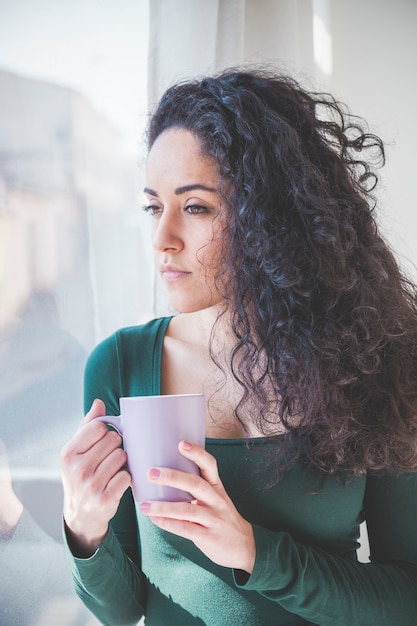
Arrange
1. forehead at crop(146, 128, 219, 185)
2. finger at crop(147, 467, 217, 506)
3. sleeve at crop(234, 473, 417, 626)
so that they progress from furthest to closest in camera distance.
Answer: forehead at crop(146, 128, 219, 185) < sleeve at crop(234, 473, 417, 626) < finger at crop(147, 467, 217, 506)

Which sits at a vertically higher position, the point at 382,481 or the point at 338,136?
the point at 338,136

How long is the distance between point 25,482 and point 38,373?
0.48 feet

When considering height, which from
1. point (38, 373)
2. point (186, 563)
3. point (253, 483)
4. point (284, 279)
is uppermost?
point (284, 279)

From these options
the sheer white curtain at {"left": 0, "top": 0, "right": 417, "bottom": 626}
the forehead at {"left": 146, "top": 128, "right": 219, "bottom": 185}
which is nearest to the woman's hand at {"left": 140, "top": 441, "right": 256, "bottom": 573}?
the sheer white curtain at {"left": 0, "top": 0, "right": 417, "bottom": 626}

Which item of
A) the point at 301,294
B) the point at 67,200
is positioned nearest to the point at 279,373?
the point at 301,294

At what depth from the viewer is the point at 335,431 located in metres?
0.85

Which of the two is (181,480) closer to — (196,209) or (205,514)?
(205,514)

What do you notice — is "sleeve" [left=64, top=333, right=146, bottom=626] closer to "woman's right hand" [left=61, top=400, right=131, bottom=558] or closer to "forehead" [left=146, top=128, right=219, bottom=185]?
"woman's right hand" [left=61, top=400, right=131, bottom=558]

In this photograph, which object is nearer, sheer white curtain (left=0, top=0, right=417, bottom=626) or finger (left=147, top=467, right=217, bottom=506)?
finger (left=147, top=467, right=217, bottom=506)

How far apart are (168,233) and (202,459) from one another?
1.12ft

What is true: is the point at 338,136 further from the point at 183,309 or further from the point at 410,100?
the point at 410,100

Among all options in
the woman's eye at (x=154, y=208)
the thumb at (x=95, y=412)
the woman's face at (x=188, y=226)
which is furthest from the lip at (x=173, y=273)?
the thumb at (x=95, y=412)

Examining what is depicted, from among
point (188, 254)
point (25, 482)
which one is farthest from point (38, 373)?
point (188, 254)

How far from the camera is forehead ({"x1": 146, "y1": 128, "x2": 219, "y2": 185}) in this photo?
2.75 ft
